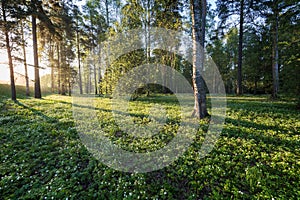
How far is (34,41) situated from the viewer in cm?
1206

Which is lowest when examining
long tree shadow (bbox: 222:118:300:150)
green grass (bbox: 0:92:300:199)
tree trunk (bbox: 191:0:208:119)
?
green grass (bbox: 0:92:300:199)

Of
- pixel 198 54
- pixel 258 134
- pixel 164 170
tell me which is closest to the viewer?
pixel 164 170

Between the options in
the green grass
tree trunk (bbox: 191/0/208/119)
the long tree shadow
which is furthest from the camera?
tree trunk (bbox: 191/0/208/119)

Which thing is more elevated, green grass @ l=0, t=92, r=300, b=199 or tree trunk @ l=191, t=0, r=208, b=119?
tree trunk @ l=191, t=0, r=208, b=119

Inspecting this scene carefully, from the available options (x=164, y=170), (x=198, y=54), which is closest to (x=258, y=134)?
(x=164, y=170)

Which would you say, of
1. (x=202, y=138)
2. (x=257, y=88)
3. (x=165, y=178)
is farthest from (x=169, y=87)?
(x=165, y=178)

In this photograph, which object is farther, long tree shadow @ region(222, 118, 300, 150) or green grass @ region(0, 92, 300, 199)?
long tree shadow @ region(222, 118, 300, 150)

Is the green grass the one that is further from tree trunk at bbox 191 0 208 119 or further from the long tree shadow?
tree trunk at bbox 191 0 208 119

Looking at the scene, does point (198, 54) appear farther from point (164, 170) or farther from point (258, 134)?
point (164, 170)

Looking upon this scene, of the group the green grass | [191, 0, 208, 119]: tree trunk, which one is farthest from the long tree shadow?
[191, 0, 208, 119]: tree trunk

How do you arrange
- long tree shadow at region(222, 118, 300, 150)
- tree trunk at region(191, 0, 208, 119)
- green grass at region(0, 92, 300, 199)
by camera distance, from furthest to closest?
tree trunk at region(191, 0, 208, 119)
long tree shadow at region(222, 118, 300, 150)
green grass at region(0, 92, 300, 199)

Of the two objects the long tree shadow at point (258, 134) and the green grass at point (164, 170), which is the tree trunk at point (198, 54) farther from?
the green grass at point (164, 170)

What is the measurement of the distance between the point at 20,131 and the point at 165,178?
5.39m

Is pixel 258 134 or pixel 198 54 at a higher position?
pixel 198 54
